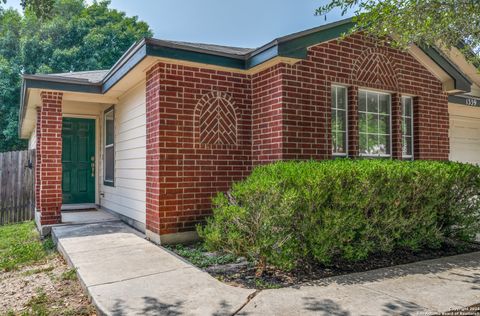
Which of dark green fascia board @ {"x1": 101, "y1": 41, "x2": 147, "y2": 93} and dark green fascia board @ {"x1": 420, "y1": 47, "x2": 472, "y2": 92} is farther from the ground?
dark green fascia board @ {"x1": 420, "y1": 47, "x2": 472, "y2": 92}

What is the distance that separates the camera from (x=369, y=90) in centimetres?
661

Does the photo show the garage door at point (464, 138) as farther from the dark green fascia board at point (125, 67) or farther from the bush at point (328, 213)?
the dark green fascia board at point (125, 67)

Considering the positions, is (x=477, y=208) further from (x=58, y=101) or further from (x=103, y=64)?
(x=103, y=64)

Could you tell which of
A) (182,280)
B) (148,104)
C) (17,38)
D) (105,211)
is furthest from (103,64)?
(182,280)

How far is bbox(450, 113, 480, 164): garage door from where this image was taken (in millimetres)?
10289

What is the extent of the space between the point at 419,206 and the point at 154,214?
149 inches

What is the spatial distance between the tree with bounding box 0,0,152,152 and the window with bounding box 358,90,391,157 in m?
17.6

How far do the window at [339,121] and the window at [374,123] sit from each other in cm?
39

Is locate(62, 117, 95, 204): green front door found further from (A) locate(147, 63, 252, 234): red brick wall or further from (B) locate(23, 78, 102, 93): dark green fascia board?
(A) locate(147, 63, 252, 234): red brick wall

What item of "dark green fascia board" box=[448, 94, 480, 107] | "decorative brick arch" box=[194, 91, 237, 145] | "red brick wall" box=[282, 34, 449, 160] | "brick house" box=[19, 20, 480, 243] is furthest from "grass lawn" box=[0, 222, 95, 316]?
"dark green fascia board" box=[448, 94, 480, 107]

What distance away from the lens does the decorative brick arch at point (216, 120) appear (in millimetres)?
5777

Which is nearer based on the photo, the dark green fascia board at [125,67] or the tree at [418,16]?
the tree at [418,16]

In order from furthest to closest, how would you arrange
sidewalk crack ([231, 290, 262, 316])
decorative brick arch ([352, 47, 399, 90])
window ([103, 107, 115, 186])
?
window ([103, 107, 115, 186])
decorative brick arch ([352, 47, 399, 90])
sidewalk crack ([231, 290, 262, 316])

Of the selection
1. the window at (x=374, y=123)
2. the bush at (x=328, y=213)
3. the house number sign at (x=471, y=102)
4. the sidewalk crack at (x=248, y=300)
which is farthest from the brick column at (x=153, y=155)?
the house number sign at (x=471, y=102)
